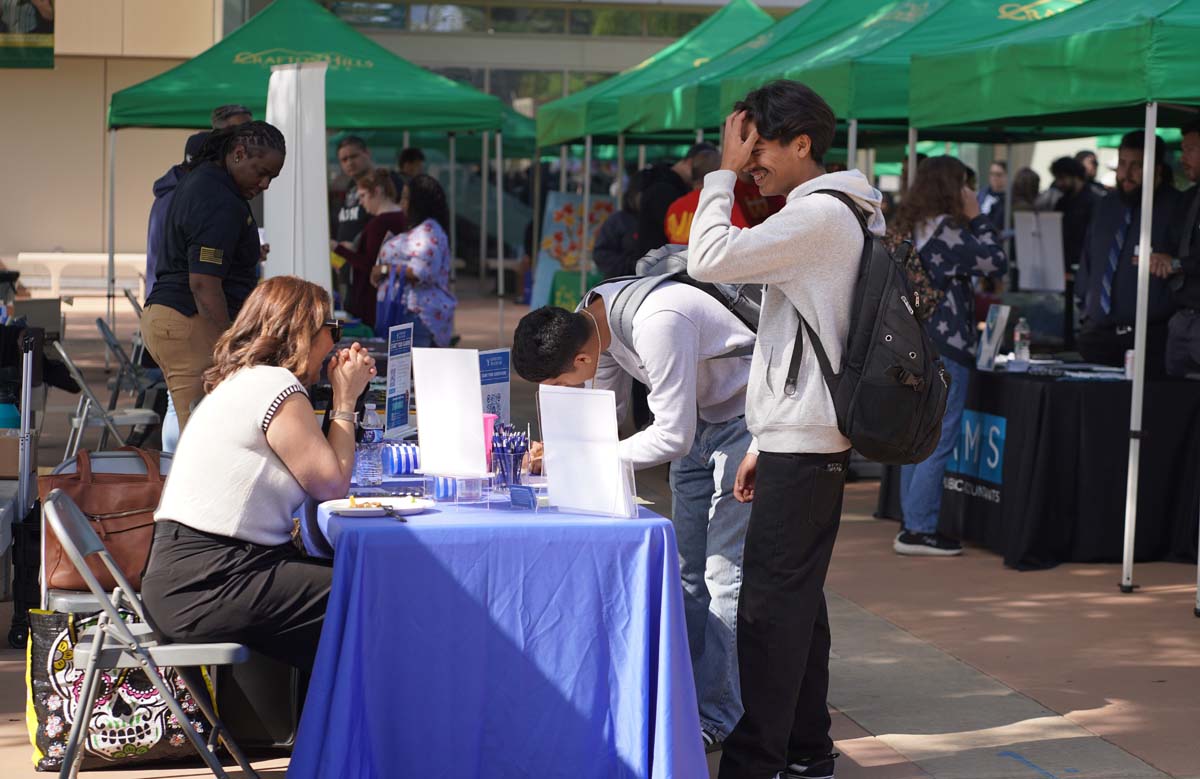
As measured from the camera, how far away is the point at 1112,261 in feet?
26.3

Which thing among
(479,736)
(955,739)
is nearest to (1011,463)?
(955,739)

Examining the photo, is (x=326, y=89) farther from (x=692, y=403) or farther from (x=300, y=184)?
(x=692, y=403)

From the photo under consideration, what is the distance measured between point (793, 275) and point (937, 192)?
12.9ft

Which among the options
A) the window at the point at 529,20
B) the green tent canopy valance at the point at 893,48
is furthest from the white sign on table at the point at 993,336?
the window at the point at 529,20

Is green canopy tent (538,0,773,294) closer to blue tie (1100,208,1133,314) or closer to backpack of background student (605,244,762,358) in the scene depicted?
A: blue tie (1100,208,1133,314)

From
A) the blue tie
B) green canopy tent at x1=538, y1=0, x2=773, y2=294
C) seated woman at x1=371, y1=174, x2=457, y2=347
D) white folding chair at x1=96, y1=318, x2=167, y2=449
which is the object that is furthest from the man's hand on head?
green canopy tent at x1=538, y1=0, x2=773, y2=294

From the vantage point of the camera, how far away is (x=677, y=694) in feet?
12.0

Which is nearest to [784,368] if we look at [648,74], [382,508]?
[382,508]

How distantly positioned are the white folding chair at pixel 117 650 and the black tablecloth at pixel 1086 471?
4221 millimetres

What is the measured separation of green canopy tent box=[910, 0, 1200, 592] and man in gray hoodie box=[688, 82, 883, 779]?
3022 millimetres

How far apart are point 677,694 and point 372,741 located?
70 centimetres

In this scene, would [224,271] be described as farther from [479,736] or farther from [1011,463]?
[1011,463]

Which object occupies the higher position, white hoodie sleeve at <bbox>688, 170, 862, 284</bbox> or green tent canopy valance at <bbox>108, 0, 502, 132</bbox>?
green tent canopy valance at <bbox>108, 0, 502, 132</bbox>

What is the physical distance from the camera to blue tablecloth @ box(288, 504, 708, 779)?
362 cm
